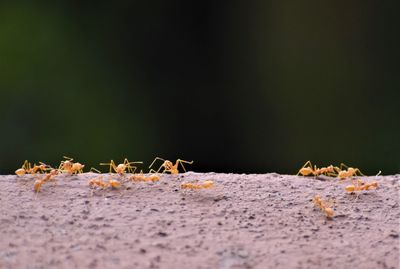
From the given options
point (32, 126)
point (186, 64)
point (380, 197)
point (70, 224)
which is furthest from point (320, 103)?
point (70, 224)

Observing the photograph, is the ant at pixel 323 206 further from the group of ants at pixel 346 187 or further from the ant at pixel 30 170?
the ant at pixel 30 170

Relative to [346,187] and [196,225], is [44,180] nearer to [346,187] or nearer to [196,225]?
[196,225]

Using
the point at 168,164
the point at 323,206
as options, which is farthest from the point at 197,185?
the point at 323,206

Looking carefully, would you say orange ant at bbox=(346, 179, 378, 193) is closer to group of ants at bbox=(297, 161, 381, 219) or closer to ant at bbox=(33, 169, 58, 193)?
group of ants at bbox=(297, 161, 381, 219)

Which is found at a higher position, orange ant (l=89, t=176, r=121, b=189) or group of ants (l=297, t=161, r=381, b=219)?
orange ant (l=89, t=176, r=121, b=189)

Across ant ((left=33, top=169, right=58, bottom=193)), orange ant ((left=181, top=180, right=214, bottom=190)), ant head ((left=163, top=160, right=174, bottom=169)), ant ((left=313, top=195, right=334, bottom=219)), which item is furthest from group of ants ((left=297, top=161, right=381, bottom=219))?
ant ((left=33, top=169, right=58, bottom=193))

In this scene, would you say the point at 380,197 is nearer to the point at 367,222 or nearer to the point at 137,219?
the point at 367,222

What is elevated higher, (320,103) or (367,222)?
(320,103)
